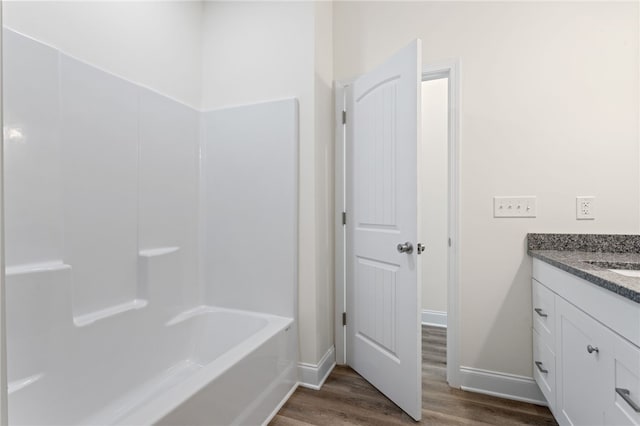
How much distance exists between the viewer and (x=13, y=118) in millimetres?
1339

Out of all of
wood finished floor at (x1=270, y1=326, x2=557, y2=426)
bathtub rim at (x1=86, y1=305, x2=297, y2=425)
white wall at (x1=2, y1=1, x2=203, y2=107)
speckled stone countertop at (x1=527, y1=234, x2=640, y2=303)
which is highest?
white wall at (x1=2, y1=1, x2=203, y2=107)

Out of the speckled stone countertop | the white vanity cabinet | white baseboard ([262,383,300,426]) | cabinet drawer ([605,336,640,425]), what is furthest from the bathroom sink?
white baseboard ([262,383,300,426])

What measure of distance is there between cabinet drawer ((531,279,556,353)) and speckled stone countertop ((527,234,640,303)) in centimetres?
17

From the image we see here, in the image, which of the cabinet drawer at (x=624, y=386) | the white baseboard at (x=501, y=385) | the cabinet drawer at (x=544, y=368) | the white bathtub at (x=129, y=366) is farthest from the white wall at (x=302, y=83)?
the cabinet drawer at (x=624, y=386)

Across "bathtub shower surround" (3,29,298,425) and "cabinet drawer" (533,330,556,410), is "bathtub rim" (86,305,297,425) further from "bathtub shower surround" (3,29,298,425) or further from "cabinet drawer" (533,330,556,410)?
"cabinet drawer" (533,330,556,410)

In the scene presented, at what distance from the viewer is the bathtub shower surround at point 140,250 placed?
4.42ft

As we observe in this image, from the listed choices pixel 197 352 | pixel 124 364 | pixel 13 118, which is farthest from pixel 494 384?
pixel 13 118

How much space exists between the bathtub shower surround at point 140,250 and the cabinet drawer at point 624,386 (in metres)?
1.41

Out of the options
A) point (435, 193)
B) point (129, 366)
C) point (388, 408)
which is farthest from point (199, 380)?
point (435, 193)

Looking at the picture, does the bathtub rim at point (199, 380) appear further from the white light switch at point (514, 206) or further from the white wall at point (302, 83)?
the white light switch at point (514, 206)

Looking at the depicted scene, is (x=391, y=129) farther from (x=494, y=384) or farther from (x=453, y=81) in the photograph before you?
(x=494, y=384)

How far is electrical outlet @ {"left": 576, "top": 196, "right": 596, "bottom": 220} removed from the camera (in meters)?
1.83

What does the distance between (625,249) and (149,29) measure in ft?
9.77

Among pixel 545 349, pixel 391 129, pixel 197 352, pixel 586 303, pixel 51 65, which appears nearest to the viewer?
pixel 586 303
